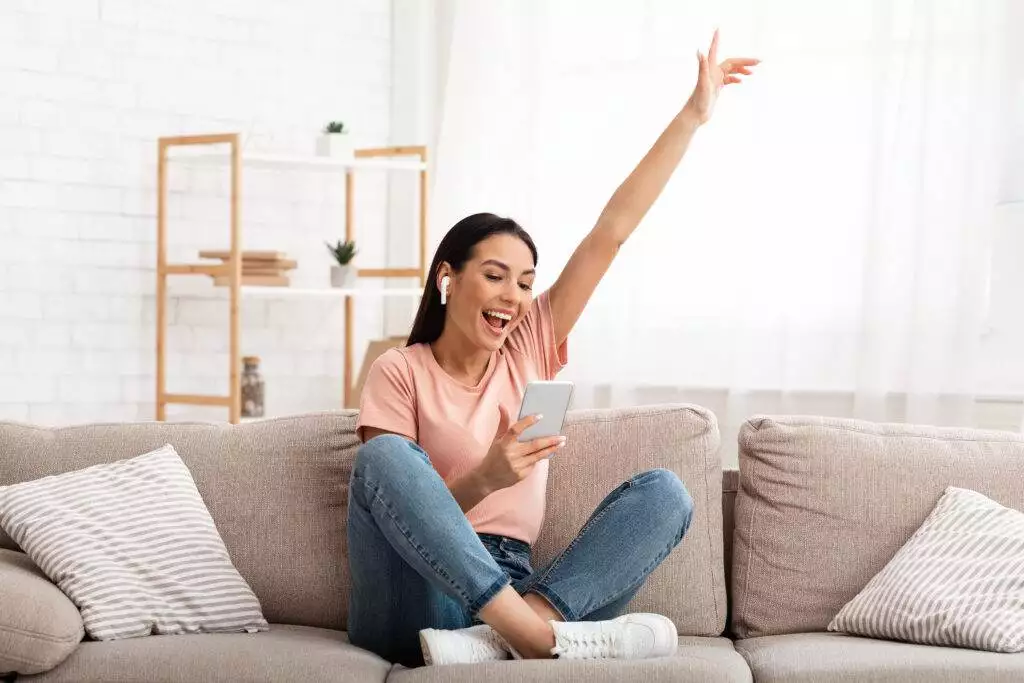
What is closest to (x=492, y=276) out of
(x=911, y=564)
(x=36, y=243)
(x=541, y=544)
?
(x=541, y=544)

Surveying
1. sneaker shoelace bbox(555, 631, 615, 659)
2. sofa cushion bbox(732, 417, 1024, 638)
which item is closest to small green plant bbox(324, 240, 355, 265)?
sofa cushion bbox(732, 417, 1024, 638)

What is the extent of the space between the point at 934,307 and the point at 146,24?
2.58 meters

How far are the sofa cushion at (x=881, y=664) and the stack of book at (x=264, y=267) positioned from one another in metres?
2.36

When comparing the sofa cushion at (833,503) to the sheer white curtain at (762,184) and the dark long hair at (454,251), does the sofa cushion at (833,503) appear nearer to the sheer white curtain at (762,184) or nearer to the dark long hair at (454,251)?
the dark long hair at (454,251)

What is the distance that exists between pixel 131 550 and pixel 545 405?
80 cm

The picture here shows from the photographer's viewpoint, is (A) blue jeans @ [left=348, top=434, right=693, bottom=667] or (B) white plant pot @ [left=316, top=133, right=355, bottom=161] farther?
(B) white plant pot @ [left=316, top=133, right=355, bottom=161]

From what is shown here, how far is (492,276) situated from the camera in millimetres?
2385

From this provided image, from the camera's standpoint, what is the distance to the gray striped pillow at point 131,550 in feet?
7.32

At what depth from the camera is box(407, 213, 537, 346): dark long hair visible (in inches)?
94.7

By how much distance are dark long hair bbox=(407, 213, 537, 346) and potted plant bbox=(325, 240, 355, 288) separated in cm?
188

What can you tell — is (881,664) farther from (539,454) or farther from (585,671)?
(539,454)

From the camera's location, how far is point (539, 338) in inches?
98.3

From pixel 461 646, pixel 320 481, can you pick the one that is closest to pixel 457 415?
pixel 320 481

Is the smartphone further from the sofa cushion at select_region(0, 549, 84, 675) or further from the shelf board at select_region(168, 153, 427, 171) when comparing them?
the shelf board at select_region(168, 153, 427, 171)
